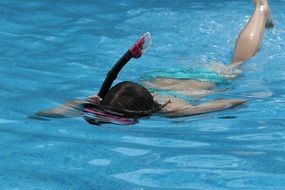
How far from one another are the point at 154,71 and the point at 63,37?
124cm

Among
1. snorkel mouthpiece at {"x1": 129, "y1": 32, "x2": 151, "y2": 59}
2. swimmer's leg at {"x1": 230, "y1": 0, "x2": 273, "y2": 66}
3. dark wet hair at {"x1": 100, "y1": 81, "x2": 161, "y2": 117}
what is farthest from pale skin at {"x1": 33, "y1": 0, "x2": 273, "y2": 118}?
snorkel mouthpiece at {"x1": 129, "y1": 32, "x2": 151, "y2": 59}

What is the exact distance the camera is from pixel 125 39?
5652mm

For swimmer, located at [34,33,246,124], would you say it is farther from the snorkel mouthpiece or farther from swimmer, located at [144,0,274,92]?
swimmer, located at [144,0,274,92]

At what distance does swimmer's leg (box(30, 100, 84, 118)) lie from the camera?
140 inches

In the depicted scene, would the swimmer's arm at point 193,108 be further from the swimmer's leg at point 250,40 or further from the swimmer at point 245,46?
the swimmer's leg at point 250,40

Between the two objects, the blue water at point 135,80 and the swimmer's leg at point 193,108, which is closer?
the blue water at point 135,80

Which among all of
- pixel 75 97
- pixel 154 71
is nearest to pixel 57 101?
pixel 75 97

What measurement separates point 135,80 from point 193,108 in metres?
1.04

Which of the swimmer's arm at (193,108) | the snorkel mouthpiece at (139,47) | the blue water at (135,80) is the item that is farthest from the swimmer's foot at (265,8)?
the snorkel mouthpiece at (139,47)

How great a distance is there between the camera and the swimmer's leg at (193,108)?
142 inches

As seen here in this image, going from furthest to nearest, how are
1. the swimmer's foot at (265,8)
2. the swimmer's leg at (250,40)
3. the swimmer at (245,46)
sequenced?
the swimmer's foot at (265,8), the swimmer's leg at (250,40), the swimmer at (245,46)

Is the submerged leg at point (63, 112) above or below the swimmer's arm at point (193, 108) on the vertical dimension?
below

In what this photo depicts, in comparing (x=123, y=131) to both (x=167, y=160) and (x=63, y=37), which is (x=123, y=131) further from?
(x=63, y=37)

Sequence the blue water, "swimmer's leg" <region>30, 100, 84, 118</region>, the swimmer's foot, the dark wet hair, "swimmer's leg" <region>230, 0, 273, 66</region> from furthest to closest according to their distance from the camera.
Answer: the swimmer's foot, "swimmer's leg" <region>230, 0, 273, 66</region>, "swimmer's leg" <region>30, 100, 84, 118</region>, the dark wet hair, the blue water
